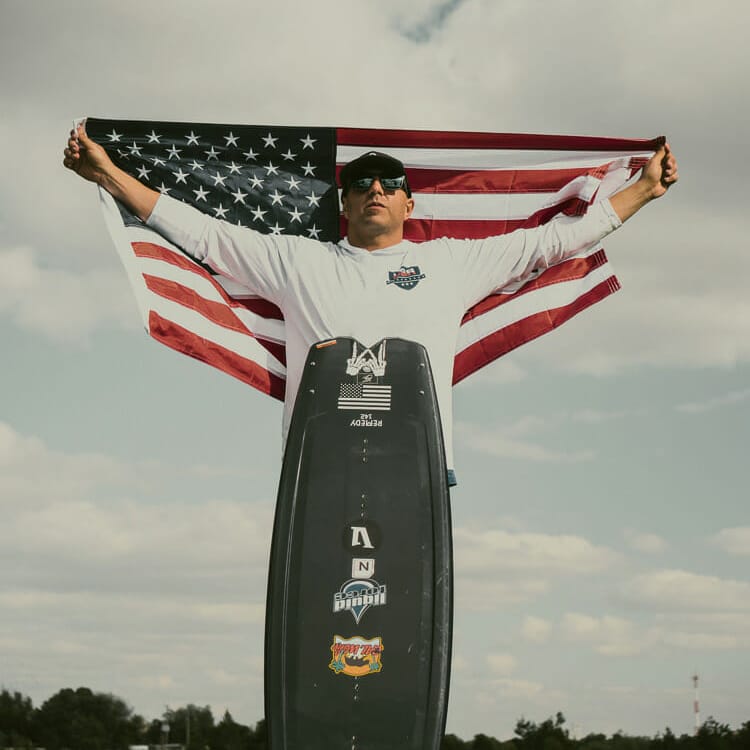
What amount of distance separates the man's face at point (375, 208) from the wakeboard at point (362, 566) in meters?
1.16

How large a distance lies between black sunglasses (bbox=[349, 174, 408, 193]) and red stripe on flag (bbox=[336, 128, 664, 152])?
2.39 ft

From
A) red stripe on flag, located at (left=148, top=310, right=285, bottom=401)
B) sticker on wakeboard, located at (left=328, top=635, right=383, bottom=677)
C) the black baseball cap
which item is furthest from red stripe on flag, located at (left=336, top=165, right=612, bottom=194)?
sticker on wakeboard, located at (left=328, top=635, right=383, bottom=677)

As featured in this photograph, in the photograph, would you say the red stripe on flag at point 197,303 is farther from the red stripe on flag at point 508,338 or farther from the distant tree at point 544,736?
the distant tree at point 544,736

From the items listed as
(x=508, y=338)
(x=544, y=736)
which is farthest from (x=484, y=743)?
(x=508, y=338)

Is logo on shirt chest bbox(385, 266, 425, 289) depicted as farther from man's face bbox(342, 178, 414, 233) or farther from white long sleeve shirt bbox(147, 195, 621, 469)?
man's face bbox(342, 178, 414, 233)

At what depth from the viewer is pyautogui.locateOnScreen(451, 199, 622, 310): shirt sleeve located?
878cm

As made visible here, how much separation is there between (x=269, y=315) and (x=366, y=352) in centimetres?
139

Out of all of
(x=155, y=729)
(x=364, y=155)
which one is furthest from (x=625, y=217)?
(x=155, y=729)

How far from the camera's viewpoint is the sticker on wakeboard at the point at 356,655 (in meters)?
7.18

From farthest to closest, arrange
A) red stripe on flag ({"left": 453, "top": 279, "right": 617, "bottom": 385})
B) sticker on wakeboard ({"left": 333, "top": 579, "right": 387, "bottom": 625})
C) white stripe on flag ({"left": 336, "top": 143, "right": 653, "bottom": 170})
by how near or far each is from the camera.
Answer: white stripe on flag ({"left": 336, "top": 143, "right": 653, "bottom": 170}) → red stripe on flag ({"left": 453, "top": 279, "right": 617, "bottom": 385}) → sticker on wakeboard ({"left": 333, "top": 579, "right": 387, "bottom": 625})

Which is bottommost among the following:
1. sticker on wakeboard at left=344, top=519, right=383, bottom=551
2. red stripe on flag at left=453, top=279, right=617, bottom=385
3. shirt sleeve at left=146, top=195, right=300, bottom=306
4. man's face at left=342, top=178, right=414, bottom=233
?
sticker on wakeboard at left=344, top=519, right=383, bottom=551

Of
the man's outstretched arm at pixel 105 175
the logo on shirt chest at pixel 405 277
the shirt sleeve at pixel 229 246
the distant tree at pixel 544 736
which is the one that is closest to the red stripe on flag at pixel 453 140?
the shirt sleeve at pixel 229 246

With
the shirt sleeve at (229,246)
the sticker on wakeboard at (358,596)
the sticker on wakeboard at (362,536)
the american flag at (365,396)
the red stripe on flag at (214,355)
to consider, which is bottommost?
the sticker on wakeboard at (358,596)

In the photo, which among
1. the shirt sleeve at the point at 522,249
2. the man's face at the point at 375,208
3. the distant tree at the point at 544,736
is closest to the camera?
the man's face at the point at 375,208
